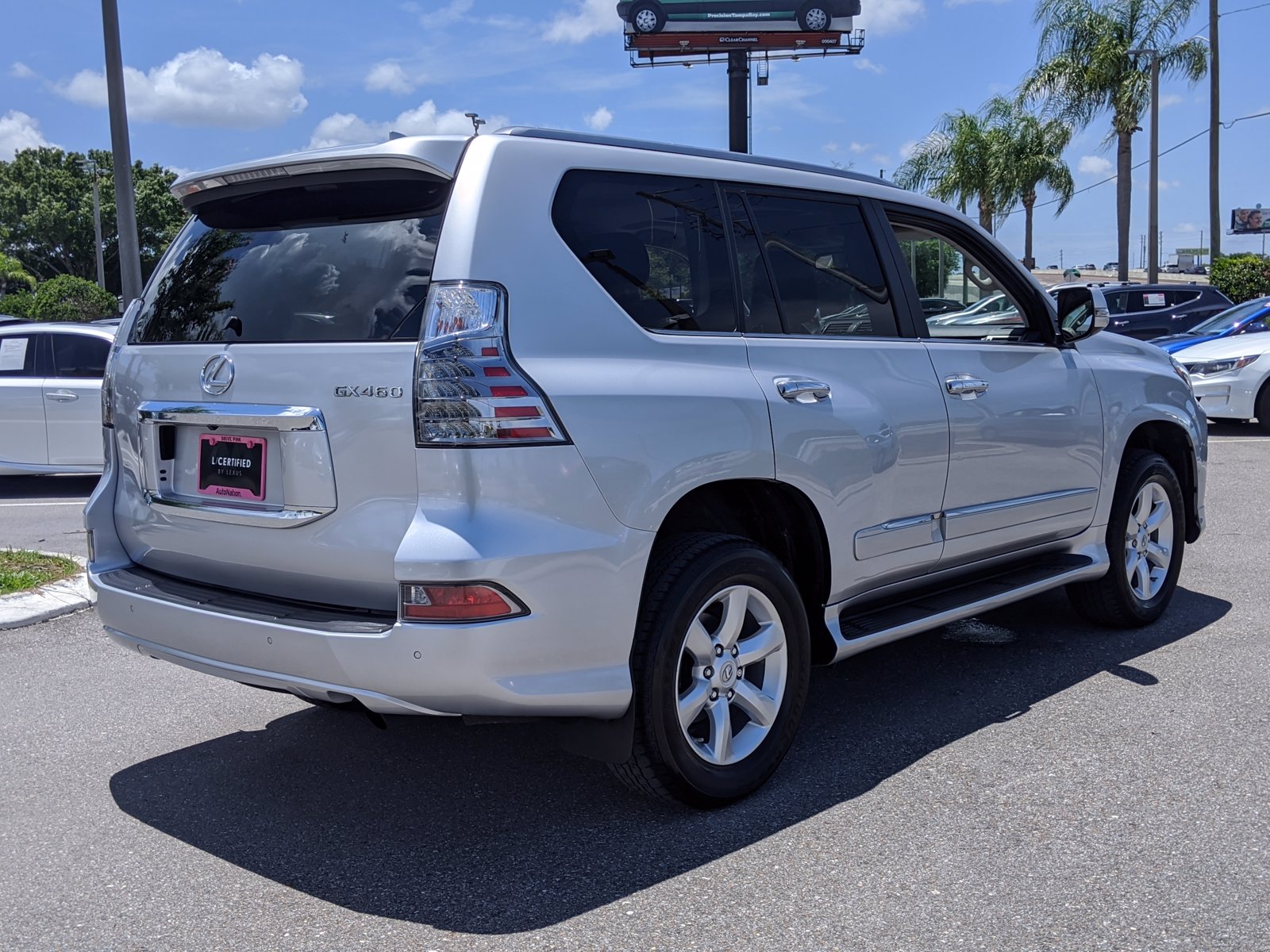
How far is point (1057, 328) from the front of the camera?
523 cm

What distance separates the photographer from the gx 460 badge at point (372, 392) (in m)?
3.19

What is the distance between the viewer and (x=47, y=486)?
11.9 m

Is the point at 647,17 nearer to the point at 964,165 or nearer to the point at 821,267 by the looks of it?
the point at 964,165

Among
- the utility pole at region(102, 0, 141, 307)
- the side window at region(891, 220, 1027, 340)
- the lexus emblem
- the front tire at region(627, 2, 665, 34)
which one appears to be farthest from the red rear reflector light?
the front tire at region(627, 2, 665, 34)

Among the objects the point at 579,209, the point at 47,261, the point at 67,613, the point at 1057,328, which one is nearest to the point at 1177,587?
the point at 1057,328

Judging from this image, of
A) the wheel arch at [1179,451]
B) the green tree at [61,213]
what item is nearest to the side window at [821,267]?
the wheel arch at [1179,451]

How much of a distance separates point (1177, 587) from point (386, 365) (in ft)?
16.6

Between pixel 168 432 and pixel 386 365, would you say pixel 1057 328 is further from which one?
pixel 168 432

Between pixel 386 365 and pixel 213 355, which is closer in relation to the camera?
pixel 386 365

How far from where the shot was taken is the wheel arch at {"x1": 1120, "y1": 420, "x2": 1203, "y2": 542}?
5.83 metres

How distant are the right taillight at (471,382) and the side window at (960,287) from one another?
7.14ft

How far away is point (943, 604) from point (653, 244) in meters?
1.82

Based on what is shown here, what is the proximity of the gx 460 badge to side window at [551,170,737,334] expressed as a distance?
66 cm

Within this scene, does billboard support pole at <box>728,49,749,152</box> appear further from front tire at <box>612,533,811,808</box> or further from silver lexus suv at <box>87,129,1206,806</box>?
front tire at <box>612,533,811,808</box>
